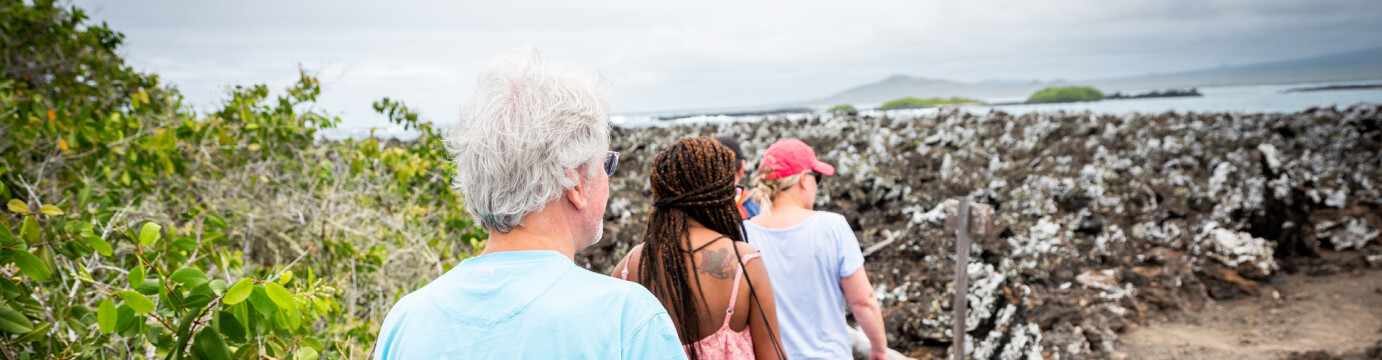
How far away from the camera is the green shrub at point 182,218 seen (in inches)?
62.4

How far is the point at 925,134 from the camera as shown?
11.3 metres

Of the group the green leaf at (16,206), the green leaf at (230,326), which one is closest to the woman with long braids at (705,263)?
the green leaf at (230,326)

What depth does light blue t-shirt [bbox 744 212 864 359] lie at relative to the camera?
2.34 metres

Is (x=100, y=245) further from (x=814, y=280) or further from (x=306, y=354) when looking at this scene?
(x=814, y=280)

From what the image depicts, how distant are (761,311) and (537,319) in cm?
88

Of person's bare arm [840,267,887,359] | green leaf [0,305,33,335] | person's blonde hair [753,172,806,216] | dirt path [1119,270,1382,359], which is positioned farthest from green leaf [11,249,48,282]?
dirt path [1119,270,1382,359]

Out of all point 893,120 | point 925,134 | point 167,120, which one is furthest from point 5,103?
point 893,120

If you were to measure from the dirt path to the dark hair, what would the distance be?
541cm

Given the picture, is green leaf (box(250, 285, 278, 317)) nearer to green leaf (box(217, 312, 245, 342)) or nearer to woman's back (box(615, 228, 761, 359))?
green leaf (box(217, 312, 245, 342))

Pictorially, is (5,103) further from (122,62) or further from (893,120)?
(893,120)

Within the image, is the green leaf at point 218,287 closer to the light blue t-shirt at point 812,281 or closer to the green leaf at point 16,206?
the green leaf at point 16,206

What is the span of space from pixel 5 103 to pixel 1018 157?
1114cm

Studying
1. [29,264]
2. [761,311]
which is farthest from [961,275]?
[29,264]

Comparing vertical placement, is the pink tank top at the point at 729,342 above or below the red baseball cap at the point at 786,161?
below
